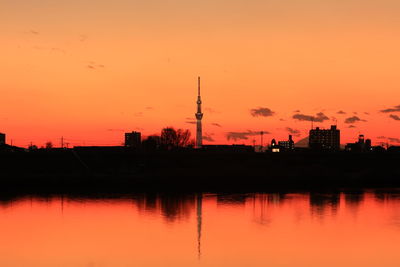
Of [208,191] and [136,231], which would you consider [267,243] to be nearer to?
[136,231]

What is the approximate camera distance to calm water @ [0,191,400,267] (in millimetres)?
45438

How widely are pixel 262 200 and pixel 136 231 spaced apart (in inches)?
1429

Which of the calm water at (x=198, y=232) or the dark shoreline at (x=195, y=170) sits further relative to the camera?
the dark shoreline at (x=195, y=170)

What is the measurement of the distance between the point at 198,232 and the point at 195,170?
9835 centimetres

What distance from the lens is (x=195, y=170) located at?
15588 centimetres

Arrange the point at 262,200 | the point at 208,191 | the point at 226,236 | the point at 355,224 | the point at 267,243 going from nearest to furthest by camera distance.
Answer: the point at 267,243, the point at 226,236, the point at 355,224, the point at 262,200, the point at 208,191

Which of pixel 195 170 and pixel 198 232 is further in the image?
pixel 195 170

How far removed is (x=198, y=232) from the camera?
189ft

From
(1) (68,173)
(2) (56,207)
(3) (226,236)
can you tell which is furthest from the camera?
(1) (68,173)

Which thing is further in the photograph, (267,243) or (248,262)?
(267,243)

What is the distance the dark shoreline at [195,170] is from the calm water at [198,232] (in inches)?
1465

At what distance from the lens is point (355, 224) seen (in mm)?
64500

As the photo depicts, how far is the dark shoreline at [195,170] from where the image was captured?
5044 inches

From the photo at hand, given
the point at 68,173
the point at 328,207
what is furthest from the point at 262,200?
the point at 68,173
